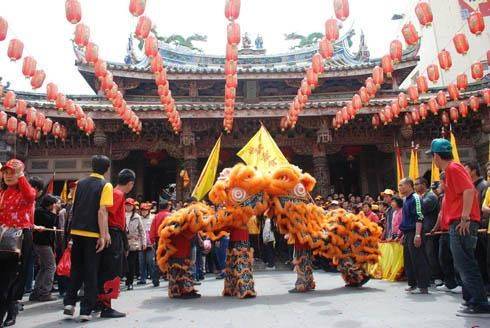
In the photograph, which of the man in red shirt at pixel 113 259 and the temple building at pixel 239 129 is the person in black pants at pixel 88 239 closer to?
the man in red shirt at pixel 113 259

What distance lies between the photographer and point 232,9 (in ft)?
26.5

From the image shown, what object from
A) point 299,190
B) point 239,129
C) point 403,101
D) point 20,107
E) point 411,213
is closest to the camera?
point 411,213

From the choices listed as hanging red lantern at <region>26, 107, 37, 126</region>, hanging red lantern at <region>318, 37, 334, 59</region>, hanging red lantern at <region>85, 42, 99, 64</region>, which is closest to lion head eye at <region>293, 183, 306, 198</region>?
hanging red lantern at <region>318, 37, 334, 59</region>

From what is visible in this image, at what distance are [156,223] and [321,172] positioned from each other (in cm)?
730

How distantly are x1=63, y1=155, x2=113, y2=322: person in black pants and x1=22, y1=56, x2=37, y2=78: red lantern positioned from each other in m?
6.46

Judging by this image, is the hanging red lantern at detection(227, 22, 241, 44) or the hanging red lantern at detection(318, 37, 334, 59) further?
the hanging red lantern at detection(318, 37, 334, 59)

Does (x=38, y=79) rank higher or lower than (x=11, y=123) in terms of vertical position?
higher

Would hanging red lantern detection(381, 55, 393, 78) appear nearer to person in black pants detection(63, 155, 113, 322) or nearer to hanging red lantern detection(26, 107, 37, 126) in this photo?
person in black pants detection(63, 155, 113, 322)

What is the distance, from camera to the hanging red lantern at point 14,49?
29.6 ft

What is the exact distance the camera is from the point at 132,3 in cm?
783

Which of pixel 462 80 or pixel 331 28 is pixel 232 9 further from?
pixel 462 80

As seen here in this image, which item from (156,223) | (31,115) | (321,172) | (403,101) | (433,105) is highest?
(403,101)

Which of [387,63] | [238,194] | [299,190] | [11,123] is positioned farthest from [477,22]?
[11,123]

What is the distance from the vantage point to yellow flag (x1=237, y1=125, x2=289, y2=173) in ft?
23.4
